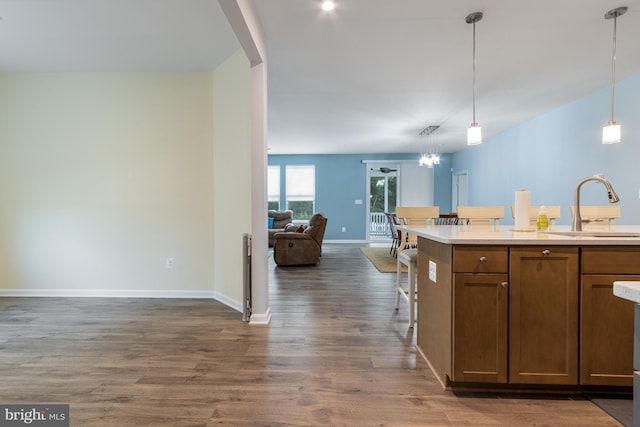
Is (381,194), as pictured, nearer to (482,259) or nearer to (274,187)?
(274,187)

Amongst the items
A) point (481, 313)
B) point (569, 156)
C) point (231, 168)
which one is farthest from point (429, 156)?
point (481, 313)

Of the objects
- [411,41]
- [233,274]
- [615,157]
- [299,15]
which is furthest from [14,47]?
[615,157]

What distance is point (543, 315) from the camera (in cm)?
160

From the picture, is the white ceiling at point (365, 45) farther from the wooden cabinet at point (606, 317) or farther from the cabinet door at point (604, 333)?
the cabinet door at point (604, 333)

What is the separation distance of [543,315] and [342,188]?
707 cm

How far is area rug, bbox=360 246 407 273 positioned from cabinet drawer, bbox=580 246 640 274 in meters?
3.20

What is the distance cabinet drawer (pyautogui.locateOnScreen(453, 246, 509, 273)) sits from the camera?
160cm

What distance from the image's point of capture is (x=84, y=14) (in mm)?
2391

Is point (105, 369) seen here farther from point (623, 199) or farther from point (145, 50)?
point (623, 199)

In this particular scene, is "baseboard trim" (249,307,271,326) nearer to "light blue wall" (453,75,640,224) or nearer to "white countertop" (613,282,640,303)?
"white countertop" (613,282,640,303)

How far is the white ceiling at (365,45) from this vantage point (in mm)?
2289

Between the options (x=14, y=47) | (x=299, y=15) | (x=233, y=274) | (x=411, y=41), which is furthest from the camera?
(x=233, y=274)

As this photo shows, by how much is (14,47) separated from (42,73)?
554 millimetres

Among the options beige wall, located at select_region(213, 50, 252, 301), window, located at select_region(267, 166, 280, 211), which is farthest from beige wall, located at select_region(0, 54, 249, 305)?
window, located at select_region(267, 166, 280, 211)
